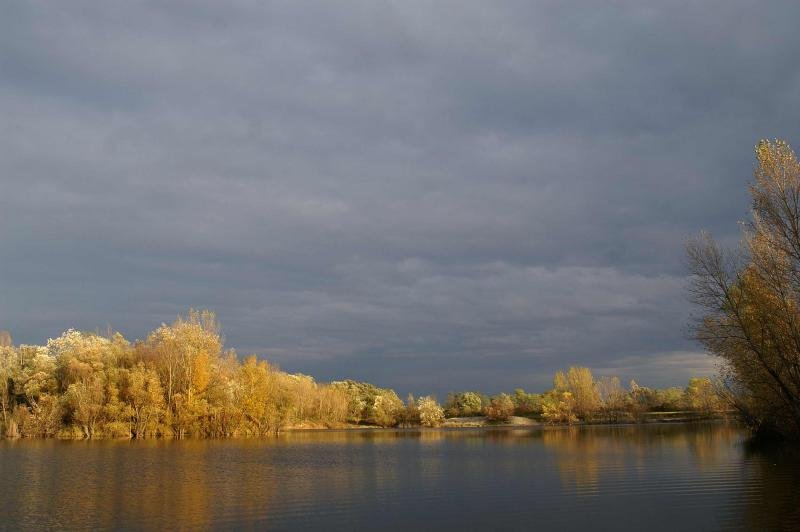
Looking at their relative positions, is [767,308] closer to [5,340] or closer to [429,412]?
[5,340]

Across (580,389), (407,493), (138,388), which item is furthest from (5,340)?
(580,389)

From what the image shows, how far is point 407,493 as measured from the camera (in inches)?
1069

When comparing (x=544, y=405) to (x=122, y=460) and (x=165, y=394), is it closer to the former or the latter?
(x=165, y=394)

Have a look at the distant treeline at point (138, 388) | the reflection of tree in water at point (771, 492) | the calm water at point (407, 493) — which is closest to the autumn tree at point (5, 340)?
the distant treeline at point (138, 388)

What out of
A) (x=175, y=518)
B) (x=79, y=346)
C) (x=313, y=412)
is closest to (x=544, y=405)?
(x=313, y=412)

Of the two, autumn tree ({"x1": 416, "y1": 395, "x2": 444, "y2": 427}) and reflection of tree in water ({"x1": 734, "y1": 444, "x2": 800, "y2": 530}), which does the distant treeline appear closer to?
reflection of tree in water ({"x1": 734, "y1": 444, "x2": 800, "y2": 530})

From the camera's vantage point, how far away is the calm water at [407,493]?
63.9 ft

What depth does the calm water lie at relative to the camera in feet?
63.9

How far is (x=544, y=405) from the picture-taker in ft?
566

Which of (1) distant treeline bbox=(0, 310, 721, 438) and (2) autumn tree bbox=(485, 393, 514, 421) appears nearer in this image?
(1) distant treeline bbox=(0, 310, 721, 438)

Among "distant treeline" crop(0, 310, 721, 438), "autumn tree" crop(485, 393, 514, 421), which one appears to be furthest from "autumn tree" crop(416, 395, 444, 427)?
"distant treeline" crop(0, 310, 721, 438)

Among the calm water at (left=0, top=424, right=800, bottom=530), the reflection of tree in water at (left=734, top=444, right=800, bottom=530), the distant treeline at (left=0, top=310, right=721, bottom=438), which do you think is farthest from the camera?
the distant treeline at (left=0, top=310, right=721, bottom=438)

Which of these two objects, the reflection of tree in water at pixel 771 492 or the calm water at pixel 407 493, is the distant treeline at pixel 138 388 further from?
the reflection of tree in water at pixel 771 492

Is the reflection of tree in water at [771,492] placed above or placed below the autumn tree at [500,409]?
above
